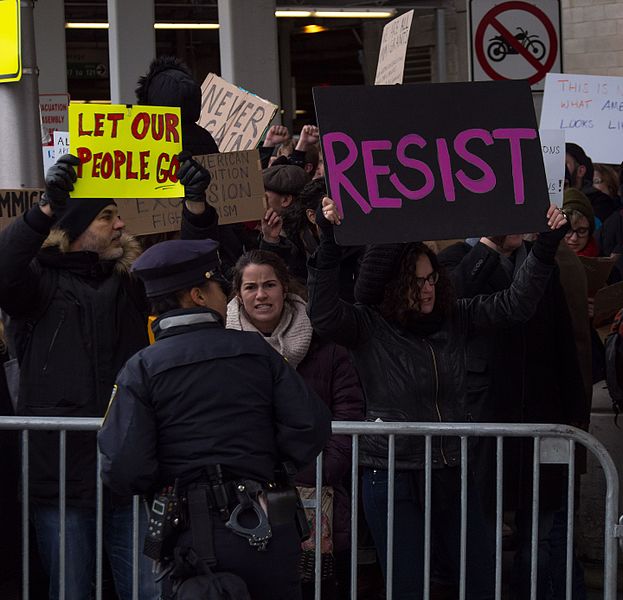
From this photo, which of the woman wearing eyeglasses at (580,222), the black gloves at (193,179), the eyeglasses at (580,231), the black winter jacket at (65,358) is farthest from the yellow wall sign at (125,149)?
the eyeglasses at (580,231)

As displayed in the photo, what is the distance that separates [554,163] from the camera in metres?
7.18

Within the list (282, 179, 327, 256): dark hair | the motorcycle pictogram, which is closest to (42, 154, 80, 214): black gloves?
(282, 179, 327, 256): dark hair

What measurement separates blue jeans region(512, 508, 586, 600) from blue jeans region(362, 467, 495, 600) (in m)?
0.38

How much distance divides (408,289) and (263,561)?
1641 millimetres

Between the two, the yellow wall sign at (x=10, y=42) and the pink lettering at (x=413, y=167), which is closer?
the pink lettering at (x=413, y=167)

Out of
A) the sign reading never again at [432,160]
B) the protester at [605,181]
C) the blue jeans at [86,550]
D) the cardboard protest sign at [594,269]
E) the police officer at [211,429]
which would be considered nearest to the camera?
the police officer at [211,429]

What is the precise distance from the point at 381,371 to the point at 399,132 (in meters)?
0.95

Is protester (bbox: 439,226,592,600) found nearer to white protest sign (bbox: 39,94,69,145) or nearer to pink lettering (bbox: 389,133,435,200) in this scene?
pink lettering (bbox: 389,133,435,200)

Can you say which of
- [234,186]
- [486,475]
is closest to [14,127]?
[234,186]

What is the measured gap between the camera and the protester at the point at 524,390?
605cm

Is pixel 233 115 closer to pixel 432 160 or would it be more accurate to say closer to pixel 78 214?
pixel 78 214

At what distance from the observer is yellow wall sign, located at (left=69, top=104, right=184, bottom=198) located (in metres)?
5.92

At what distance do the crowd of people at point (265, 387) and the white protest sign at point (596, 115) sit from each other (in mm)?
2820

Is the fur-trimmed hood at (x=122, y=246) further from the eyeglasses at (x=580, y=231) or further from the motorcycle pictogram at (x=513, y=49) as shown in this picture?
the motorcycle pictogram at (x=513, y=49)
